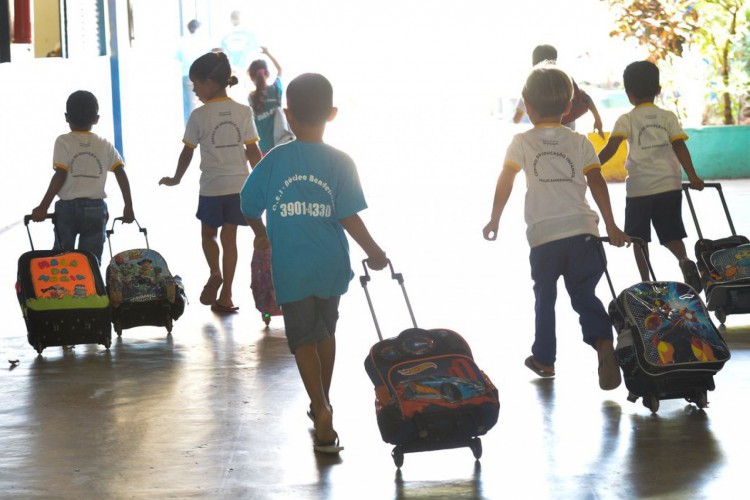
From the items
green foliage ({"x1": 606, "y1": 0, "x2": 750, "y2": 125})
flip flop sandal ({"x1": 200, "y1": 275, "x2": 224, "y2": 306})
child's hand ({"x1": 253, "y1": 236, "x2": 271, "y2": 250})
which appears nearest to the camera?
child's hand ({"x1": 253, "y1": 236, "x2": 271, "y2": 250})

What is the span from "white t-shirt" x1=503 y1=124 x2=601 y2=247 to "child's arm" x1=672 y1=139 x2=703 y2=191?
3.63 feet

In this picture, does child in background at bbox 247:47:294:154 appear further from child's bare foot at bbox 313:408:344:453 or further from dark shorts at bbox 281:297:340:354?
→ child's bare foot at bbox 313:408:344:453

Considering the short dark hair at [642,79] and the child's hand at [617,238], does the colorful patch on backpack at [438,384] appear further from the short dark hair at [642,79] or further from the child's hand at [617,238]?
the short dark hair at [642,79]

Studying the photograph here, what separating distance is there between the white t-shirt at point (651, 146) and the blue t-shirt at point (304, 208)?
245cm

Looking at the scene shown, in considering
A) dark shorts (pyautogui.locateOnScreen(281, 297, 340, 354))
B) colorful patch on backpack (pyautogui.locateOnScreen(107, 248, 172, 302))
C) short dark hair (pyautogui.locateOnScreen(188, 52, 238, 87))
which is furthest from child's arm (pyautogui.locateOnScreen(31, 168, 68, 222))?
dark shorts (pyautogui.locateOnScreen(281, 297, 340, 354))

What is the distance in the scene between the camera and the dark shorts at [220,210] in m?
7.04

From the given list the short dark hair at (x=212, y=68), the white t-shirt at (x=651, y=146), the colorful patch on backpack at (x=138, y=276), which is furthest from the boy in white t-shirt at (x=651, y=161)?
the colorful patch on backpack at (x=138, y=276)

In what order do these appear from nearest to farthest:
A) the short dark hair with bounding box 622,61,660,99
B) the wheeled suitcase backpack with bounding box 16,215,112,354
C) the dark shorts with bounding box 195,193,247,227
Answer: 1. the wheeled suitcase backpack with bounding box 16,215,112,354
2. the short dark hair with bounding box 622,61,660,99
3. the dark shorts with bounding box 195,193,247,227

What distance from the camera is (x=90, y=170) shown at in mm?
6551

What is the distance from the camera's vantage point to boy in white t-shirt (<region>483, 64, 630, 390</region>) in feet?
16.8

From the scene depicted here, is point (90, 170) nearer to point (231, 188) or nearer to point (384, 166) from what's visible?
point (231, 188)

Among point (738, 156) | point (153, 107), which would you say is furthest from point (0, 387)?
point (153, 107)

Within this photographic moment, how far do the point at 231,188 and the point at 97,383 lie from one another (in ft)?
6.08

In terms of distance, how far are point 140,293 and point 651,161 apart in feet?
9.22
